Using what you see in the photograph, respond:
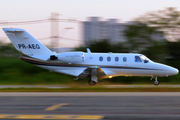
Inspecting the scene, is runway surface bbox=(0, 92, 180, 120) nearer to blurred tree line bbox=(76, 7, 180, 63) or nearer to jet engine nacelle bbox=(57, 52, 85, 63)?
jet engine nacelle bbox=(57, 52, 85, 63)

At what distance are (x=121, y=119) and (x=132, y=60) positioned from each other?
12425mm

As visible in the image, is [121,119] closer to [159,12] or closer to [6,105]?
[6,105]

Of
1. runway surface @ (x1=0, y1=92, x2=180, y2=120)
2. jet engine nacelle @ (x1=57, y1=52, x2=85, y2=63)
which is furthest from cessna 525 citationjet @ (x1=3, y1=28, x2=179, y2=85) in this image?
runway surface @ (x1=0, y1=92, x2=180, y2=120)

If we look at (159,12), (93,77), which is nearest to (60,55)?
(93,77)

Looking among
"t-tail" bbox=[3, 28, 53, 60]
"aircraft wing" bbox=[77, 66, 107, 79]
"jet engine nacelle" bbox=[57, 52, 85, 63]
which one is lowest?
"aircraft wing" bbox=[77, 66, 107, 79]

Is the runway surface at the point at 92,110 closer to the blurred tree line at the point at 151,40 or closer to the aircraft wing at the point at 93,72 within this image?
the aircraft wing at the point at 93,72

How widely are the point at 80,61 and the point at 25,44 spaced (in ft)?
14.0

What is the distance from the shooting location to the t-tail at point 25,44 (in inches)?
765

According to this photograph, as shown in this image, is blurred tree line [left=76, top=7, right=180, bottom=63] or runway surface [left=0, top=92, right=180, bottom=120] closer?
runway surface [left=0, top=92, right=180, bottom=120]

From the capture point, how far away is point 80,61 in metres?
19.2

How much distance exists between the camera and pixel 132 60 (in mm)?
19750

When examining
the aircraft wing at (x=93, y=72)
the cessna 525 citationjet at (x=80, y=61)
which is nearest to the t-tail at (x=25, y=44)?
the cessna 525 citationjet at (x=80, y=61)

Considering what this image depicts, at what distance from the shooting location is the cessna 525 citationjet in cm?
1925

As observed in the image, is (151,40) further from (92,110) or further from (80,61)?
(92,110)
